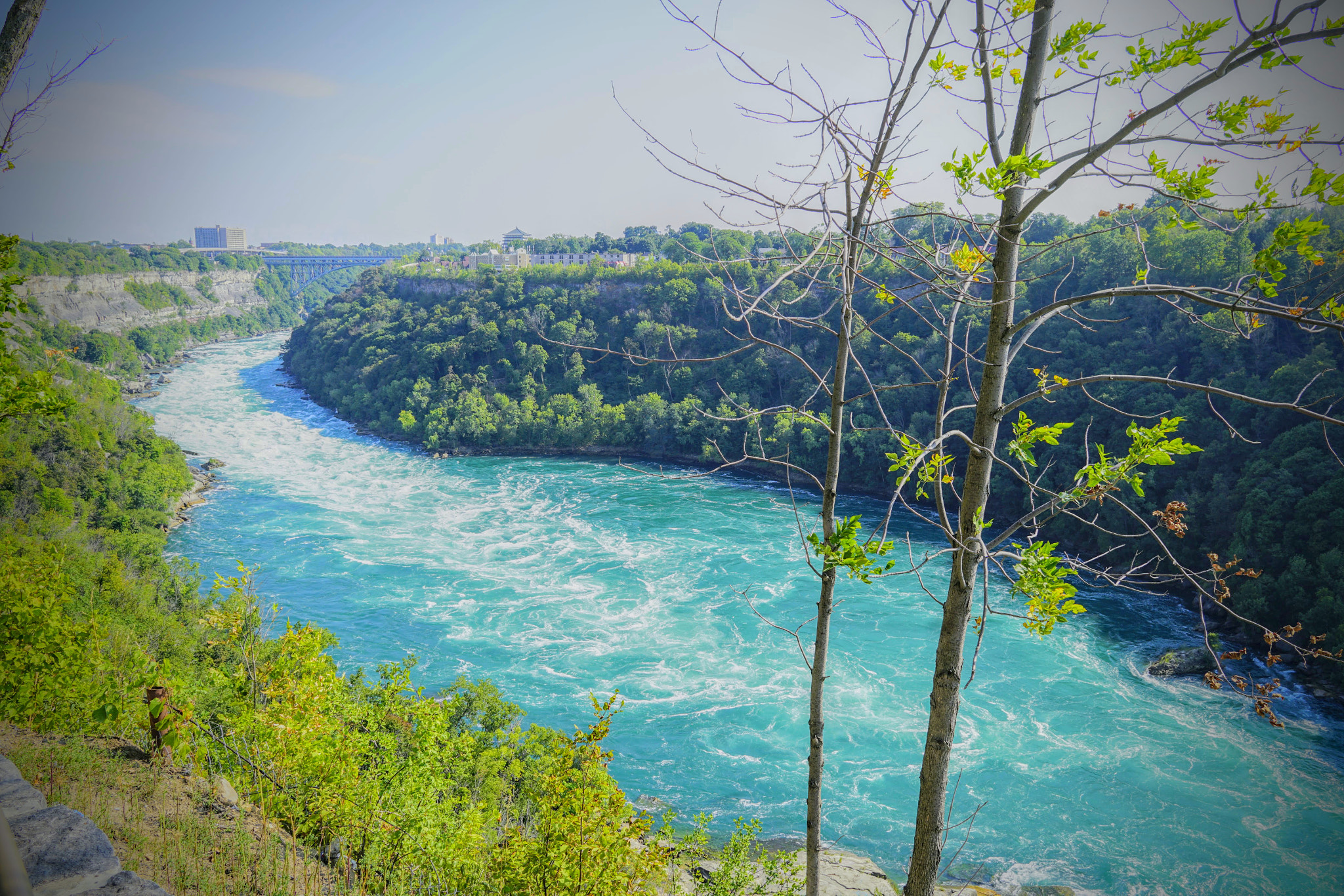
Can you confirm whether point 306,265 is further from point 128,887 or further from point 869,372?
point 128,887

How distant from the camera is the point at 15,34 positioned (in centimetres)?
330

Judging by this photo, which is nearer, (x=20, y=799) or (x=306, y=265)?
(x=20, y=799)

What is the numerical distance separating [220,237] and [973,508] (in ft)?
673

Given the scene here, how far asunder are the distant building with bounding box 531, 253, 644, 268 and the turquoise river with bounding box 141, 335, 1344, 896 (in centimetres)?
3985

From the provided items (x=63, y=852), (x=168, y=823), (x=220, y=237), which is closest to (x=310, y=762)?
(x=168, y=823)

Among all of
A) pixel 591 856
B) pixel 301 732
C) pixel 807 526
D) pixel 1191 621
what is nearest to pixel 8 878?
pixel 591 856

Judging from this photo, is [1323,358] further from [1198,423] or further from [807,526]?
[807,526]

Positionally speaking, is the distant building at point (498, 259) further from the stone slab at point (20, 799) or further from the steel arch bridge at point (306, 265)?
the stone slab at point (20, 799)

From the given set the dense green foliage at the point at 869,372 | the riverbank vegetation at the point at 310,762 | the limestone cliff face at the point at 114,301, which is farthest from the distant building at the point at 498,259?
the riverbank vegetation at the point at 310,762

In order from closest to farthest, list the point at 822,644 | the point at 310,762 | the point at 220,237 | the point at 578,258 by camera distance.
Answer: the point at 822,644, the point at 310,762, the point at 578,258, the point at 220,237

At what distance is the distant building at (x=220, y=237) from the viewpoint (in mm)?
164375

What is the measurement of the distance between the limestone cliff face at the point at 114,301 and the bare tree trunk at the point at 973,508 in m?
53.6

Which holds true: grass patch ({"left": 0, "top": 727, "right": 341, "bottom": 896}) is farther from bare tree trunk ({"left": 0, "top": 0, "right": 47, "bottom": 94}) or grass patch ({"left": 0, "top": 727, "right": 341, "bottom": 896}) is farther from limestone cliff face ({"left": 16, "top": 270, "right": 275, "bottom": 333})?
limestone cliff face ({"left": 16, "top": 270, "right": 275, "bottom": 333})

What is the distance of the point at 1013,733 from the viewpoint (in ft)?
47.4
